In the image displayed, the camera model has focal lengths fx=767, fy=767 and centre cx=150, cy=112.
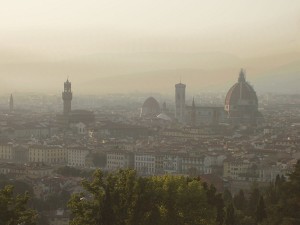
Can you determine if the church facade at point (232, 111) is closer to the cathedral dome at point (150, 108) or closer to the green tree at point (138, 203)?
the cathedral dome at point (150, 108)

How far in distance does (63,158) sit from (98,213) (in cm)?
3412

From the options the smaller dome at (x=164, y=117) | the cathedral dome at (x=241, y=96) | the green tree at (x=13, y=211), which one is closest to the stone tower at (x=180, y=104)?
the smaller dome at (x=164, y=117)

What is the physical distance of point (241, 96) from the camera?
278 feet

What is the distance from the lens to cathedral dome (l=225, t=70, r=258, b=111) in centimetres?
8382

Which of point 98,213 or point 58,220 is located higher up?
point 98,213

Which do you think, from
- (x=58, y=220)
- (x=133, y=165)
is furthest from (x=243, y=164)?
(x=58, y=220)

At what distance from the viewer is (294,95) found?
14425 cm

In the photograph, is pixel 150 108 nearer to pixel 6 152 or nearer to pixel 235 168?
pixel 6 152

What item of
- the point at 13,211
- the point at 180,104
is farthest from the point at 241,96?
the point at 13,211

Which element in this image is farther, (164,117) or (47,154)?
(164,117)

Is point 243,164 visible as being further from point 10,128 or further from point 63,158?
point 10,128

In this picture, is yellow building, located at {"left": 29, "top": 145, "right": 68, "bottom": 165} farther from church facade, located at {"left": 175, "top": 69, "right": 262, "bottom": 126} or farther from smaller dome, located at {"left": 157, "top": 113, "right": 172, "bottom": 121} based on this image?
smaller dome, located at {"left": 157, "top": 113, "right": 172, "bottom": 121}

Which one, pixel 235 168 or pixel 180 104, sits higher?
pixel 180 104

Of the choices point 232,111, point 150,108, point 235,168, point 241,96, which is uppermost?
point 241,96
